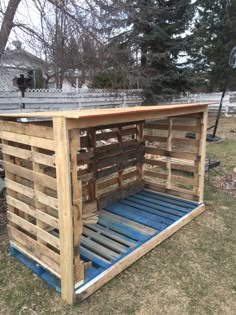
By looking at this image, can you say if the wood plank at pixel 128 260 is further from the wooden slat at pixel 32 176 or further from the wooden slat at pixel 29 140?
the wooden slat at pixel 29 140

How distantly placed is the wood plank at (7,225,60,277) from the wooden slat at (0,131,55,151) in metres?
0.76

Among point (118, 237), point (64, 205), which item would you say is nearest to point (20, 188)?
point (64, 205)

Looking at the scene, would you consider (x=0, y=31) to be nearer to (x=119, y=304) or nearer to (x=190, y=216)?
(x=190, y=216)

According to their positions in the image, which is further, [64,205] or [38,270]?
[38,270]

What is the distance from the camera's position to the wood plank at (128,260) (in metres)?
1.86

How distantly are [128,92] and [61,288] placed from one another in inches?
377

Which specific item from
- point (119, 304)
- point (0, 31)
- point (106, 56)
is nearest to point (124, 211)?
point (119, 304)

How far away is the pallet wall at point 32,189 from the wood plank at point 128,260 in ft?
0.74

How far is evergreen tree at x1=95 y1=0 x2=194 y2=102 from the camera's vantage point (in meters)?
10.1

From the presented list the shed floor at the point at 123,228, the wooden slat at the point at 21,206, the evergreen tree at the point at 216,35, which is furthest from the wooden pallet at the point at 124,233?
the evergreen tree at the point at 216,35

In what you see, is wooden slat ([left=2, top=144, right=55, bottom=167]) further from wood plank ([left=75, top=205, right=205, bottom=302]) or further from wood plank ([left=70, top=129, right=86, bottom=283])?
wood plank ([left=75, top=205, right=205, bottom=302])

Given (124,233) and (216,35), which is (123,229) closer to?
(124,233)

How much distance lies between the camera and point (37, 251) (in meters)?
2.04

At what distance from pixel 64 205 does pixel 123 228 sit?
3.86ft
